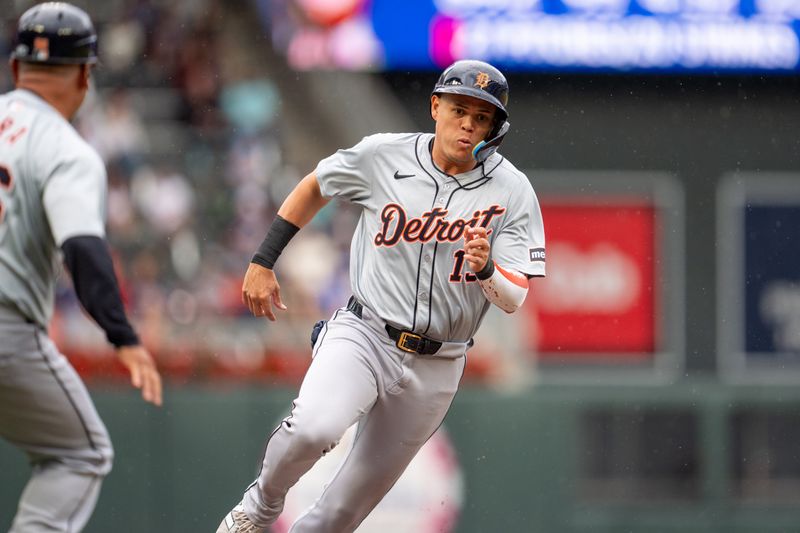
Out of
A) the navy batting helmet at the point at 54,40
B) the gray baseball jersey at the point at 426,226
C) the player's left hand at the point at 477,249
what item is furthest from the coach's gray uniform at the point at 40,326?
the player's left hand at the point at 477,249

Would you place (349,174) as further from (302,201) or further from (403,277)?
(403,277)

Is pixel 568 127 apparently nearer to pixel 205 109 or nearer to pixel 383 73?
pixel 383 73

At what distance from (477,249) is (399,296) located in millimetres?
505

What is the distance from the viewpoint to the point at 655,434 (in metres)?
8.43

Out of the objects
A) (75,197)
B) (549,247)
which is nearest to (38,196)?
(75,197)

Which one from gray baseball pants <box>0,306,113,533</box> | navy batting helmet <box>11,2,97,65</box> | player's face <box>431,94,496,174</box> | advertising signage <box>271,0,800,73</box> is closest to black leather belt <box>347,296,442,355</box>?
player's face <box>431,94,496,174</box>

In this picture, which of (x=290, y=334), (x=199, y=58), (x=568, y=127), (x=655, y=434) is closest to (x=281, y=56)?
(x=199, y=58)

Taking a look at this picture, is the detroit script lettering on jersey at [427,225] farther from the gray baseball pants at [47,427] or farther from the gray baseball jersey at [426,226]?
the gray baseball pants at [47,427]

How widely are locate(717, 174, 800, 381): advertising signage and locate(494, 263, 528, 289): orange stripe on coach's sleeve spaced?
10.1 metres

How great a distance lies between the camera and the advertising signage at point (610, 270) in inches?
567

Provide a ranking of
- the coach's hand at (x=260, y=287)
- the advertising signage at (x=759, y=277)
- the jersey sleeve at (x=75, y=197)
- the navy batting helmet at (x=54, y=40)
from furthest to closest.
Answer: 1. the advertising signage at (x=759, y=277)
2. the coach's hand at (x=260, y=287)
3. the navy batting helmet at (x=54, y=40)
4. the jersey sleeve at (x=75, y=197)

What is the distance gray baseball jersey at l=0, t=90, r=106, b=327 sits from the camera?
154 inches

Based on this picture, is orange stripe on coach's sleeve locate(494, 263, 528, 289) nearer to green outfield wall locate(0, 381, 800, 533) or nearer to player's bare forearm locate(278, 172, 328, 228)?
player's bare forearm locate(278, 172, 328, 228)

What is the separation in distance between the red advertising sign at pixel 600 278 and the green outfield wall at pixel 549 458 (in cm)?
579
